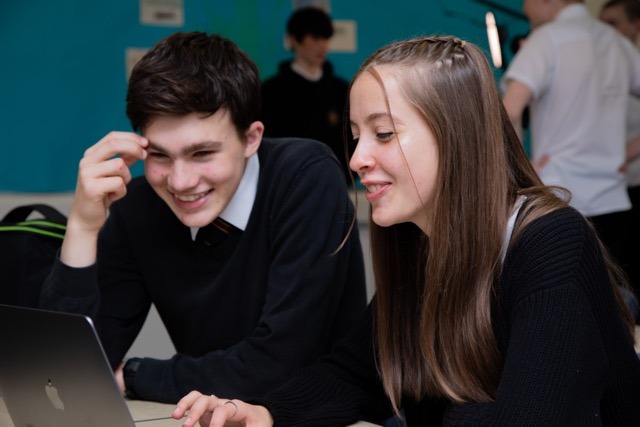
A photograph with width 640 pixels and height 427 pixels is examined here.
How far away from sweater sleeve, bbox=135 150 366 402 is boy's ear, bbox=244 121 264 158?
0.10 metres

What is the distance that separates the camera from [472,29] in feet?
13.3

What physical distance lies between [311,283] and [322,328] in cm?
11

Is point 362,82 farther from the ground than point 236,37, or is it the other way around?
point 362,82

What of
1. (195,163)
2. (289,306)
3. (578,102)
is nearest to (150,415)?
(289,306)

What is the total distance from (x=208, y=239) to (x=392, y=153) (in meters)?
0.64

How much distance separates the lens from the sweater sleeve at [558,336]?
43.6 inches

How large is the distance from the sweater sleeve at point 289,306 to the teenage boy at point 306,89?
6.13 ft

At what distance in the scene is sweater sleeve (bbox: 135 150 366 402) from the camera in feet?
5.17

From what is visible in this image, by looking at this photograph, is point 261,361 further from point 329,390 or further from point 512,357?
point 512,357

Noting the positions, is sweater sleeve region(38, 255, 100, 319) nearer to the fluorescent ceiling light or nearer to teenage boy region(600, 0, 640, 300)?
teenage boy region(600, 0, 640, 300)

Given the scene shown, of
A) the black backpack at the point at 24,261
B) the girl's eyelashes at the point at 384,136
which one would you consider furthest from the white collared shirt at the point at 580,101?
the girl's eyelashes at the point at 384,136

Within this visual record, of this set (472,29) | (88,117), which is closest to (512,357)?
(88,117)

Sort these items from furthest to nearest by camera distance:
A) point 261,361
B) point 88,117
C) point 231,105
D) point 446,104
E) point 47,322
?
point 88,117 → point 231,105 → point 261,361 → point 446,104 → point 47,322

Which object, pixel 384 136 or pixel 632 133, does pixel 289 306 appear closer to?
pixel 384 136
